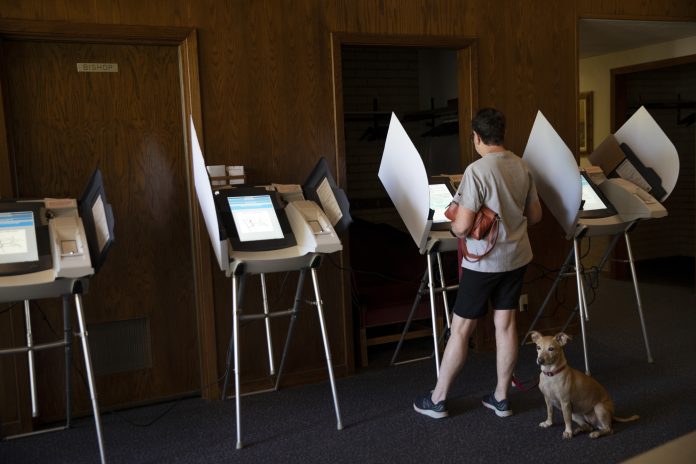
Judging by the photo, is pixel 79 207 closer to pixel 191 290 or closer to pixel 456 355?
pixel 191 290

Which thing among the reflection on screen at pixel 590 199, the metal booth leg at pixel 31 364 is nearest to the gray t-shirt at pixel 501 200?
the reflection on screen at pixel 590 199

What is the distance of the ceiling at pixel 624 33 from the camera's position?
15.9 feet

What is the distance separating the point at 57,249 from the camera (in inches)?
108

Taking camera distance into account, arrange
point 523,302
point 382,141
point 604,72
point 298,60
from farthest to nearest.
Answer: point 604,72 → point 382,141 → point 523,302 → point 298,60

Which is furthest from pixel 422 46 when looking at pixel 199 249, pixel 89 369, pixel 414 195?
pixel 89 369

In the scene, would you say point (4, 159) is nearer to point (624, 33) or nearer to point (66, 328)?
point (66, 328)

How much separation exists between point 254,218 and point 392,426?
3.89 feet

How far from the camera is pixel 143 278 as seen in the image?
3.56 metres

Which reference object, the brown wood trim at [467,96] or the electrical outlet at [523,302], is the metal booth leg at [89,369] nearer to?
the brown wood trim at [467,96]

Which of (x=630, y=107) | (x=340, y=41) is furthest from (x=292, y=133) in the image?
(x=630, y=107)

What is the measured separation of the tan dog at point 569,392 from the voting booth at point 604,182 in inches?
29.2

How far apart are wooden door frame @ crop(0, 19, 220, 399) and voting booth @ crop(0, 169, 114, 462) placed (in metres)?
0.38

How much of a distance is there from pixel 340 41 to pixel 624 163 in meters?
1.91

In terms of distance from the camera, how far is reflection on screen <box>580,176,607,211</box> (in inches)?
152
